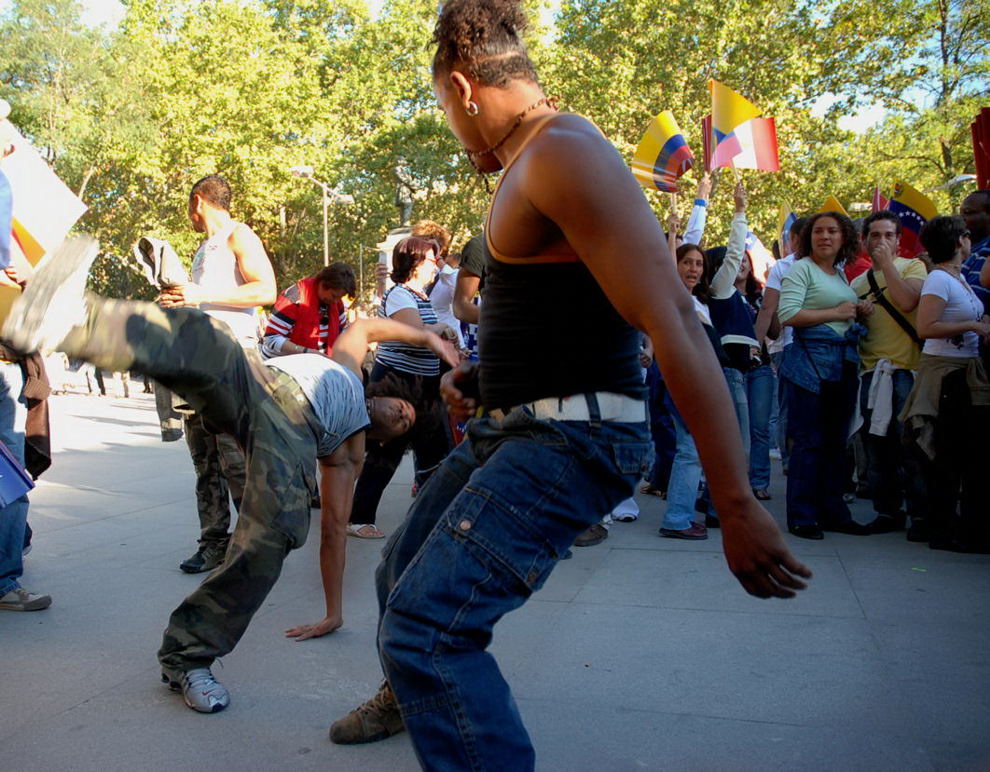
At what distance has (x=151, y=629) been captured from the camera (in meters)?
4.06

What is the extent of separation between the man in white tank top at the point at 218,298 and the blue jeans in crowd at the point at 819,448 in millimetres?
3244

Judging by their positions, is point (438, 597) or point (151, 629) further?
point (151, 629)

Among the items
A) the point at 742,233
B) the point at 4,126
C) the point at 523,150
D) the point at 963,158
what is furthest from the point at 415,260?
the point at 963,158

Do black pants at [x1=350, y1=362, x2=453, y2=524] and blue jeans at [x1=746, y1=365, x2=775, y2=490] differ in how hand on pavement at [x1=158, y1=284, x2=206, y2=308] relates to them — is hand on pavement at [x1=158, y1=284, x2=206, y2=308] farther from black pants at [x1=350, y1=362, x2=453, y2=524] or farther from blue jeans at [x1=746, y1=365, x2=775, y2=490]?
blue jeans at [x1=746, y1=365, x2=775, y2=490]

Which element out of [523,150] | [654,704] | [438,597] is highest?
[523,150]

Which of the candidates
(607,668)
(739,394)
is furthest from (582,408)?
(739,394)

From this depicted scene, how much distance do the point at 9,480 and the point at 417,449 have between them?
2493 millimetres

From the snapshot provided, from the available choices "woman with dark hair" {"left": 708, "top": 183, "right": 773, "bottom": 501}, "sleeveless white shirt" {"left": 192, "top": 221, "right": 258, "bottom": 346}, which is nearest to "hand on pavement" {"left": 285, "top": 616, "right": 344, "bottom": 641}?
"sleeveless white shirt" {"left": 192, "top": 221, "right": 258, "bottom": 346}

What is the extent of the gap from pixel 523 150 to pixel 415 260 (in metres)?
4.11

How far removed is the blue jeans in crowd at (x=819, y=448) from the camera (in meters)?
5.79

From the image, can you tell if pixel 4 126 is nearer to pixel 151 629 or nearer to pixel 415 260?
pixel 151 629

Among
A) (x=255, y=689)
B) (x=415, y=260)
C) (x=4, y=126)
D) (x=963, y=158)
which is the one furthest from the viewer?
(x=963, y=158)

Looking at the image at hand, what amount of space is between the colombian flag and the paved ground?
142 inches

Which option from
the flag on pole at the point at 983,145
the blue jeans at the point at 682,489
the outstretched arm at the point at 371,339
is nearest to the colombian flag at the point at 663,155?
the flag on pole at the point at 983,145
